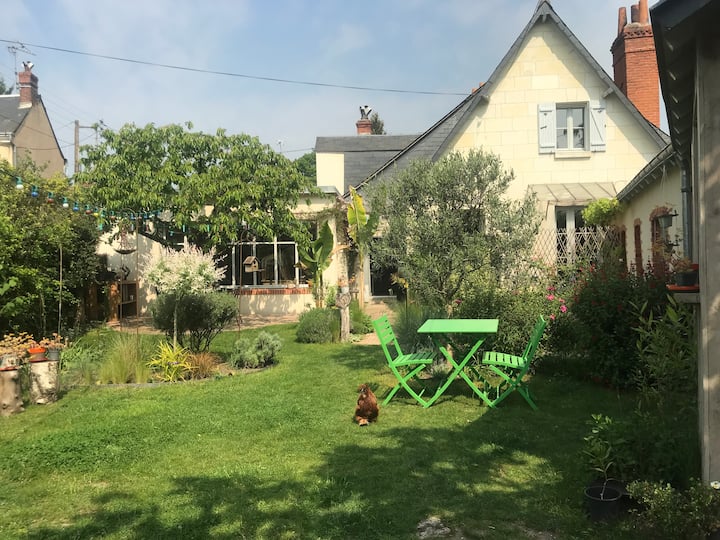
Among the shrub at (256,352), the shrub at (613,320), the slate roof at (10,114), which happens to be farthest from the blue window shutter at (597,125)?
the slate roof at (10,114)

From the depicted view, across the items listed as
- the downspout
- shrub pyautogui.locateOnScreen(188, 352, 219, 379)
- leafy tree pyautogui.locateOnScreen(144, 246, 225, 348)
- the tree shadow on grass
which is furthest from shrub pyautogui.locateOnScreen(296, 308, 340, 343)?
the downspout

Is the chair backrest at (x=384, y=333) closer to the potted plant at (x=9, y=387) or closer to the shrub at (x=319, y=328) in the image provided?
the potted plant at (x=9, y=387)

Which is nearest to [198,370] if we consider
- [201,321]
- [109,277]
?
[201,321]

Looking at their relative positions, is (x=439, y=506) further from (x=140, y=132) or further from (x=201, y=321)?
(x=140, y=132)

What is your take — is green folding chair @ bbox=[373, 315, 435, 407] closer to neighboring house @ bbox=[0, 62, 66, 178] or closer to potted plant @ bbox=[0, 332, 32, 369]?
potted plant @ bbox=[0, 332, 32, 369]

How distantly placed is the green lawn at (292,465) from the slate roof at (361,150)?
54.5 ft

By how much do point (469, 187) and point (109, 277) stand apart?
12645mm

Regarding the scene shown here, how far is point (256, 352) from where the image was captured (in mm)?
9492

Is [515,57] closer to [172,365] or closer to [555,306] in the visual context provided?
[555,306]

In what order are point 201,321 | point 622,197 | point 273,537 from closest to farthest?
point 273,537
point 201,321
point 622,197

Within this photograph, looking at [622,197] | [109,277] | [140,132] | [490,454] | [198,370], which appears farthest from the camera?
[109,277]

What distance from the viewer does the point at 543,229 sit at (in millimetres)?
13344

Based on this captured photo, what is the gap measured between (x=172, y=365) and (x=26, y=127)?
927 inches

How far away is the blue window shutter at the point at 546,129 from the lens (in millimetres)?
15023
